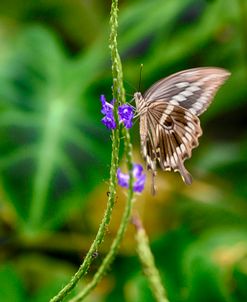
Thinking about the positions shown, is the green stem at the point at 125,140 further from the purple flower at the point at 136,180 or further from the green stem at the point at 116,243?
the purple flower at the point at 136,180

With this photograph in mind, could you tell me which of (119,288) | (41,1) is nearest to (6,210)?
(119,288)

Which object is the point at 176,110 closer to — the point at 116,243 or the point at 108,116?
the point at 108,116

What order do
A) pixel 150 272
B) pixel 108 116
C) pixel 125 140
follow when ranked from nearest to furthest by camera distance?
pixel 125 140 < pixel 108 116 < pixel 150 272

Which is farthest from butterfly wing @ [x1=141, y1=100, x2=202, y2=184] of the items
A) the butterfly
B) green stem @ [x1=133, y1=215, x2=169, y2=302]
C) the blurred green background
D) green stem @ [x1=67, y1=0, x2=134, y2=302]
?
the blurred green background

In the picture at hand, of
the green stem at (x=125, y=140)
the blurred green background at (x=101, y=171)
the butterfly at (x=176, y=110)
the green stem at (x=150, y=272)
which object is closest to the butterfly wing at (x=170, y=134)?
the butterfly at (x=176, y=110)

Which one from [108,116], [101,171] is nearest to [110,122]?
[108,116]

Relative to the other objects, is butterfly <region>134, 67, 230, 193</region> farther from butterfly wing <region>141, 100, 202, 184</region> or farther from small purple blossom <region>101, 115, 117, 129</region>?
small purple blossom <region>101, 115, 117, 129</region>

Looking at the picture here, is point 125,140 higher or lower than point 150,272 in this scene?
higher
